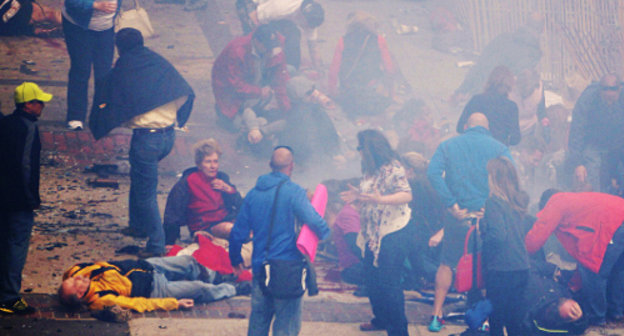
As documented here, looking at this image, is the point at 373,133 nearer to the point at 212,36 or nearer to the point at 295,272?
the point at 295,272

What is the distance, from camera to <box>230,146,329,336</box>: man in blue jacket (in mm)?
4539

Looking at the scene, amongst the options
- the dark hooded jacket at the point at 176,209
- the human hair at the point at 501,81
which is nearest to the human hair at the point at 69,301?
the dark hooded jacket at the point at 176,209

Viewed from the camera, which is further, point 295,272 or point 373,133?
point 373,133

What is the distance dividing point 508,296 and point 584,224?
1.22m

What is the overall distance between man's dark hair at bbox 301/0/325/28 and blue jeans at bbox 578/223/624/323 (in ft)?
19.9

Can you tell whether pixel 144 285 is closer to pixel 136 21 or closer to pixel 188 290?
pixel 188 290

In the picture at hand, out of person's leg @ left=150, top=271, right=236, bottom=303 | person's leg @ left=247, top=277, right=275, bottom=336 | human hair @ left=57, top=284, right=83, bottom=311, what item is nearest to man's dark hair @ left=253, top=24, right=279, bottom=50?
person's leg @ left=150, top=271, right=236, bottom=303

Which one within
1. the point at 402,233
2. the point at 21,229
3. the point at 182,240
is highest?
the point at 21,229

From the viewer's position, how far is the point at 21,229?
4973mm

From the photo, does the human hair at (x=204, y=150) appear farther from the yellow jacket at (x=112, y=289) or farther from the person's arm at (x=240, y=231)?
the person's arm at (x=240, y=231)

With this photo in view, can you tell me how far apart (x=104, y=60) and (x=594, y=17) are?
32.8 feet

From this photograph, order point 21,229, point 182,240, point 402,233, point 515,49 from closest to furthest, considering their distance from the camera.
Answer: point 21,229 < point 402,233 < point 182,240 < point 515,49

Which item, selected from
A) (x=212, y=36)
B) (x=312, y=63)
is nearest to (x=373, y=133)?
(x=312, y=63)

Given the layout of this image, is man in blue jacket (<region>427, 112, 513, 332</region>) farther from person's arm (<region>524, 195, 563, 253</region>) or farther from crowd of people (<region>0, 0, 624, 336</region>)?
person's arm (<region>524, 195, 563, 253</region>)
